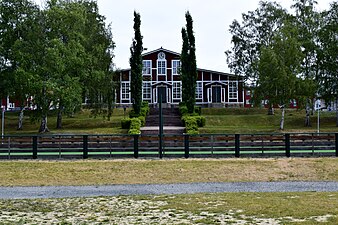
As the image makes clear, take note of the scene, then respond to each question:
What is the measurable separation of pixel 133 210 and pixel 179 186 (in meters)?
4.64

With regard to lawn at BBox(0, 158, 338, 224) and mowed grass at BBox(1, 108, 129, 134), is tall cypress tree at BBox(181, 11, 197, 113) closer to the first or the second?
mowed grass at BBox(1, 108, 129, 134)

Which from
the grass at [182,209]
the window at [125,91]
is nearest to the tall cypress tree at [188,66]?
the window at [125,91]

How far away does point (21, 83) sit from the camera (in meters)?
36.8

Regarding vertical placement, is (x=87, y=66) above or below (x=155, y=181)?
above

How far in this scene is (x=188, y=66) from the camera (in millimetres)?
45969

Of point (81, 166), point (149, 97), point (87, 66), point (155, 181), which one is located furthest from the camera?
point (149, 97)

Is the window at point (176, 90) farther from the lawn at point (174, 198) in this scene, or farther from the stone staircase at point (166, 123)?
the lawn at point (174, 198)

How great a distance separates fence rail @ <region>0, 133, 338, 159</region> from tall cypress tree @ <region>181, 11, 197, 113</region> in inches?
933

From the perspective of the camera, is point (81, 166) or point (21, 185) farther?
point (81, 166)

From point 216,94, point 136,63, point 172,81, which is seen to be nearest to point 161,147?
point 136,63

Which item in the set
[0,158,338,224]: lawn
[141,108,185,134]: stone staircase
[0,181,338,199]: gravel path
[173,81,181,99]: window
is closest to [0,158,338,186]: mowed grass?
[0,158,338,224]: lawn

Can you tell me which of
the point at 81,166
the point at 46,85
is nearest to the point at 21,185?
the point at 81,166

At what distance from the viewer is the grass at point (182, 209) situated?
8719 mm

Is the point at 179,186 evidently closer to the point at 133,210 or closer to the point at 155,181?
the point at 155,181
